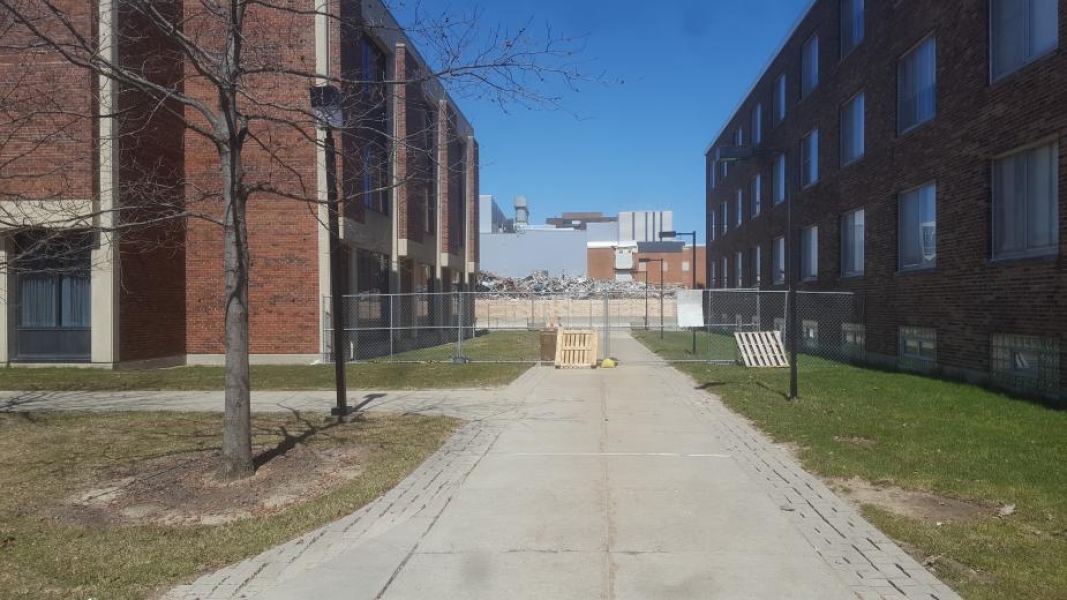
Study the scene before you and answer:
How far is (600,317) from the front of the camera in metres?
56.8

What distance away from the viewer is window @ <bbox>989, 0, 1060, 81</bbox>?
467 inches

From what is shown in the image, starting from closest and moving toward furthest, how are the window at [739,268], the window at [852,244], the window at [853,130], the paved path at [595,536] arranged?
the paved path at [595,536]
the window at [853,130]
the window at [852,244]
the window at [739,268]

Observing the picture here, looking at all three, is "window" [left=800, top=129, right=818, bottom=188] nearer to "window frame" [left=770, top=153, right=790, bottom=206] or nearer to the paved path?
"window frame" [left=770, top=153, right=790, bottom=206]

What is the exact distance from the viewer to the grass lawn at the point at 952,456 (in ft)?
16.3

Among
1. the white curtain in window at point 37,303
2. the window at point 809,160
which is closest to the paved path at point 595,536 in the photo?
the white curtain in window at point 37,303

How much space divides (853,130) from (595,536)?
18648 mm

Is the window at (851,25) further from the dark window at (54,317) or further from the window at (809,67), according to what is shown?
the dark window at (54,317)

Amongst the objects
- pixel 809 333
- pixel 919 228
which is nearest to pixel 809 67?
pixel 809 333

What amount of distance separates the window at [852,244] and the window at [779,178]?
7114 millimetres

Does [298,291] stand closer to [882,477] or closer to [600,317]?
[882,477]

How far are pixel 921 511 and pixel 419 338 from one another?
2559 centimetres

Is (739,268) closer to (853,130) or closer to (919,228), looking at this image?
(853,130)

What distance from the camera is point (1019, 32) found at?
1272cm

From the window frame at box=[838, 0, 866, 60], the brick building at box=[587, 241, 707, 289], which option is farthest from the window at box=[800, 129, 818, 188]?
the brick building at box=[587, 241, 707, 289]
